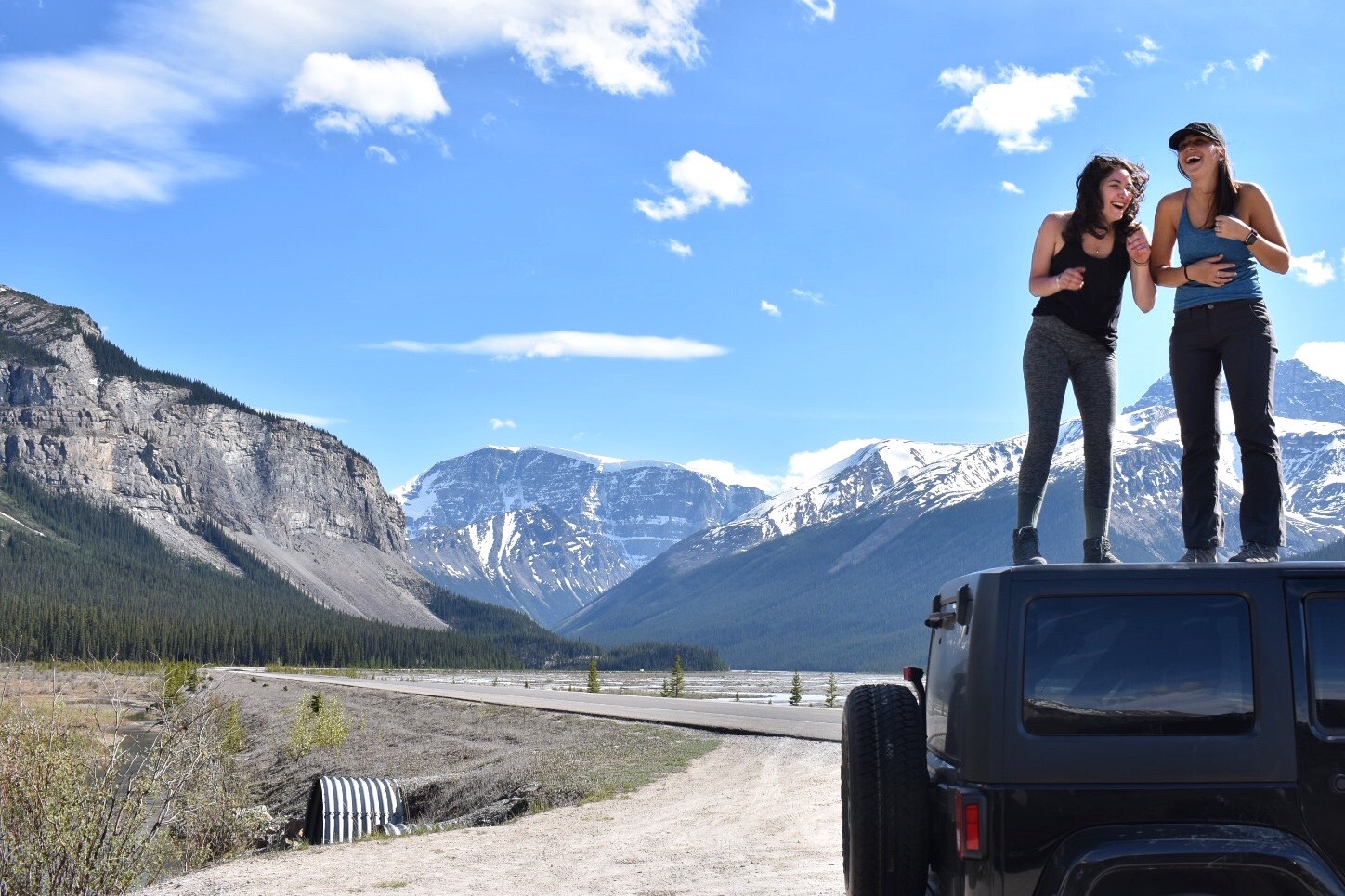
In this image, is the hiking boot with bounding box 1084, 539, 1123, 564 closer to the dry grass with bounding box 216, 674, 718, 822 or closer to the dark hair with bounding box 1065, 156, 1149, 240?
the dark hair with bounding box 1065, 156, 1149, 240

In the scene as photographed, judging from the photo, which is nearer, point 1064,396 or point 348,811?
point 1064,396

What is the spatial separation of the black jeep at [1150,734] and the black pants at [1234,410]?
4.25 feet

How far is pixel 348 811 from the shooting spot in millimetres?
19734

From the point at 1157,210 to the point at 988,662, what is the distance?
3.52m

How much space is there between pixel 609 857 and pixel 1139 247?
374 inches

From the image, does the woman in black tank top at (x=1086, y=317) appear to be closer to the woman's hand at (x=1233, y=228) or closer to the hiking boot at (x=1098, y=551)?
the hiking boot at (x=1098, y=551)

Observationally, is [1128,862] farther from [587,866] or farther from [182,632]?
[182,632]

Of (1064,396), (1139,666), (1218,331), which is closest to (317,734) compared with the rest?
(1064,396)

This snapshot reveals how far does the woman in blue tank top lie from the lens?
6.26 m

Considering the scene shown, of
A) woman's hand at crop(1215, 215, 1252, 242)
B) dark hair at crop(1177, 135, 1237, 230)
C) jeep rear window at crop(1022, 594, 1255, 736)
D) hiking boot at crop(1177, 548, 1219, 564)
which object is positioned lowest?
jeep rear window at crop(1022, 594, 1255, 736)

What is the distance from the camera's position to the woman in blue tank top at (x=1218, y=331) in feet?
20.5

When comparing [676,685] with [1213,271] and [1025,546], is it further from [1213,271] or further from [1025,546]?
[1213,271]

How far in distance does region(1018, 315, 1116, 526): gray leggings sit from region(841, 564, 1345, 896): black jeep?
7.84 ft

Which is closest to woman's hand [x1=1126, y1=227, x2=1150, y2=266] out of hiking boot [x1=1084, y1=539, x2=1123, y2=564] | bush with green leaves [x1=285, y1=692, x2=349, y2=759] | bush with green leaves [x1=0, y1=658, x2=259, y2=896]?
hiking boot [x1=1084, y1=539, x2=1123, y2=564]
